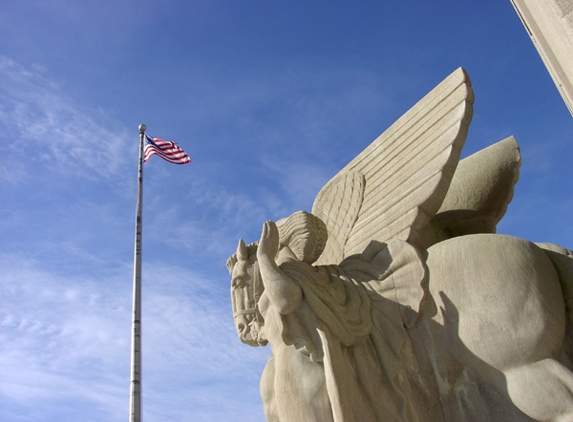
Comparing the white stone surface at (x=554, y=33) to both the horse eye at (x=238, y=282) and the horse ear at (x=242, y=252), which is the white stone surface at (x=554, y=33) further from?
the horse eye at (x=238, y=282)

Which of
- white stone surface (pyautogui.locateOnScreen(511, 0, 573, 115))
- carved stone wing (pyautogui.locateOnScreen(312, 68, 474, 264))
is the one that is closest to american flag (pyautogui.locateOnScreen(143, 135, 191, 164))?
carved stone wing (pyautogui.locateOnScreen(312, 68, 474, 264))

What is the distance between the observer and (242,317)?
476cm

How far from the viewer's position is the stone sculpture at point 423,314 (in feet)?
11.1

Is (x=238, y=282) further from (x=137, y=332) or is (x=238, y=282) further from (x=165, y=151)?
(x=165, y=151)

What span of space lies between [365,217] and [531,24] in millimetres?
2027

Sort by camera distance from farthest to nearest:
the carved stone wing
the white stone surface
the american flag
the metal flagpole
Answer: the american flag, the metal flagpole, the carved stone wing, the white stone surface

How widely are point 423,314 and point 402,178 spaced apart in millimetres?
1147

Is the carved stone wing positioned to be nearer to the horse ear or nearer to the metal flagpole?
the horse ear

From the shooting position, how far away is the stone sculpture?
11.1 ft

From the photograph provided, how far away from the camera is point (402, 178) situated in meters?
4.40

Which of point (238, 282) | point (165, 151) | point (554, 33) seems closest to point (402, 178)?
point (238, 282)

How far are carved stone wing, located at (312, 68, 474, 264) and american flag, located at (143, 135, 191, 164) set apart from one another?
12.3 metres

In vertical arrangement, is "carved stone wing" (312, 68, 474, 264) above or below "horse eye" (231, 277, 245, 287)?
above

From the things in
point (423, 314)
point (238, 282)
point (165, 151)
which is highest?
point (165, 151)
